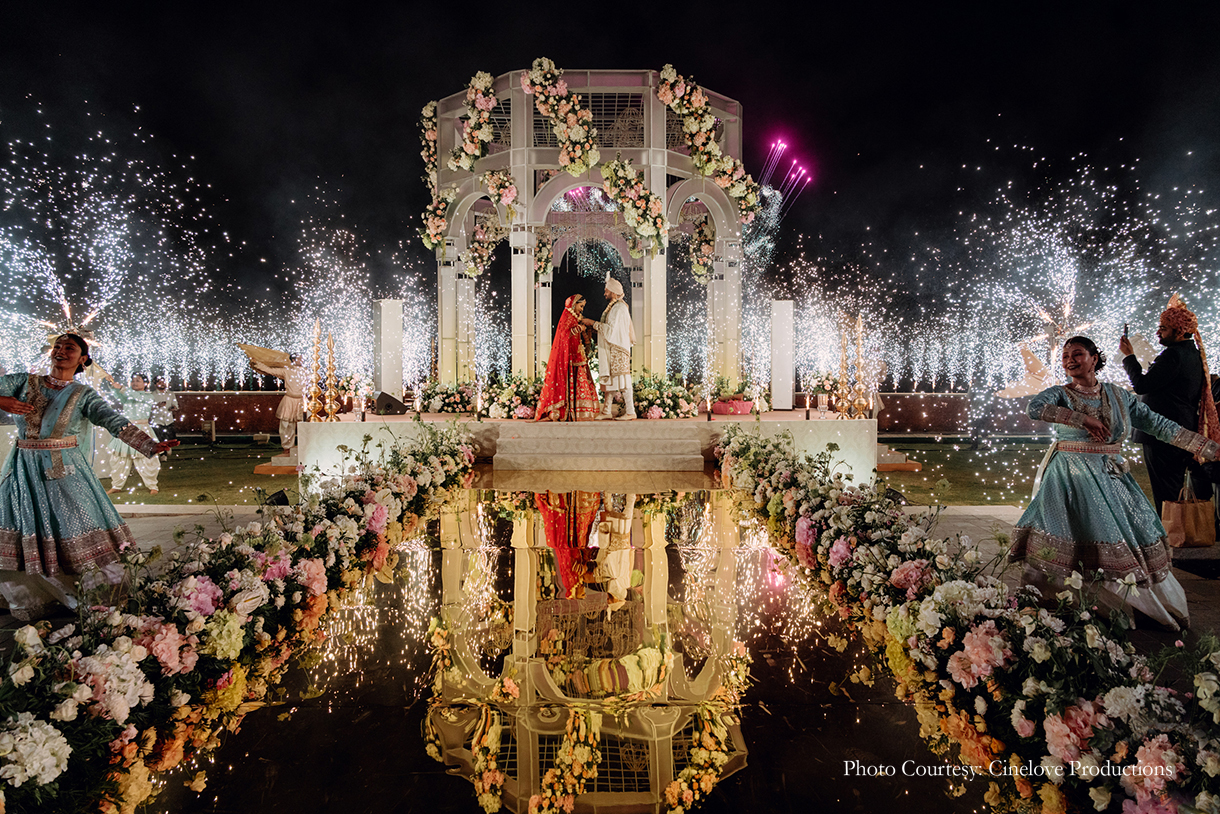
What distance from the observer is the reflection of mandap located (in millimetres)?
2080

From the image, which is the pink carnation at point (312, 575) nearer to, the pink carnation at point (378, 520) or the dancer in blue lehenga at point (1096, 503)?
the pink carnation at point (378, 520)

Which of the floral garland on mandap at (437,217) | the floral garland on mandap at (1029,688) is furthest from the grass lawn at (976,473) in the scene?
the floral garland on mandap at (437,217)

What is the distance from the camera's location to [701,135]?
11953 millimetres

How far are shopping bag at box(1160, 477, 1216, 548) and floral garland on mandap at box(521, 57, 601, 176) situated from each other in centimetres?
981

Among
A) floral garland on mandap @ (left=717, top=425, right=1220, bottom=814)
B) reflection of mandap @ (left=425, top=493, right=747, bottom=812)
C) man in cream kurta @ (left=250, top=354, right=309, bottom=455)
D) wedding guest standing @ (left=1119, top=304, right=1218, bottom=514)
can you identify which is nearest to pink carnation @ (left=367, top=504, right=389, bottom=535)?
reflection of mandap @ (left=425, top=493, right=747, bottom=812)

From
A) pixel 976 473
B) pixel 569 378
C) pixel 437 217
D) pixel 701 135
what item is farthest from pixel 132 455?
pixel 976 473

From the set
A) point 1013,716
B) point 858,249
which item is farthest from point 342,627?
point 858,249

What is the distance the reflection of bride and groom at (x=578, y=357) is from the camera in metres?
10.7

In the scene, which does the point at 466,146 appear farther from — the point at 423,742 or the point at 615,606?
the point at 423,742

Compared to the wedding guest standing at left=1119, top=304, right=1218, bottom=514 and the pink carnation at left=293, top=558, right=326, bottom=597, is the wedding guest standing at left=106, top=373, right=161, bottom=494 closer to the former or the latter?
the pink carnation at left=293, top=558, right=326, bottom=597

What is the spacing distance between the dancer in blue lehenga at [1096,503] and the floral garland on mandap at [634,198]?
8551mm

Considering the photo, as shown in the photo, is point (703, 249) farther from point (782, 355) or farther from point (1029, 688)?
point (1029, 688)

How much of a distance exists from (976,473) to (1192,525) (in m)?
6.89

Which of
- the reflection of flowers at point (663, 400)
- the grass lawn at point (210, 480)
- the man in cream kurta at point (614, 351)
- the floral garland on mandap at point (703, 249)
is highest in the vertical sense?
the floral garland on mandap at point (703, 249)
